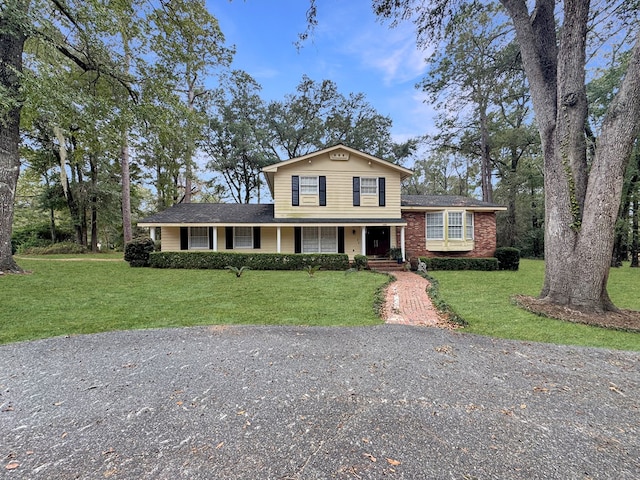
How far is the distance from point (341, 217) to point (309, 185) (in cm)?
235

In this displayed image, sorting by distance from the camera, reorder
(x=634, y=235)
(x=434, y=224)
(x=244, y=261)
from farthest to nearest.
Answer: (x=634, y=235), (x=434, y=224), (x=244, y=261)

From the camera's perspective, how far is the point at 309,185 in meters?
15.1

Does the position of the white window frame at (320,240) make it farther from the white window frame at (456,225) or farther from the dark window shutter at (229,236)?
the white window frame at (456,225)

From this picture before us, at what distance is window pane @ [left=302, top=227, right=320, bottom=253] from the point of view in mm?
15312

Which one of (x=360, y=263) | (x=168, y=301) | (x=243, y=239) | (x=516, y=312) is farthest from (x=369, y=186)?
(x=168, y=301)

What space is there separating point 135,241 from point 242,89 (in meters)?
15.9

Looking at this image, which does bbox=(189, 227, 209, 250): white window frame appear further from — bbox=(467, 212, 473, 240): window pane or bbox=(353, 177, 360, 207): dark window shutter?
bbox=(467, 212, 473, 240): window pane

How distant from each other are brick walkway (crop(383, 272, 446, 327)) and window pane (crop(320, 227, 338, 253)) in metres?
5.33

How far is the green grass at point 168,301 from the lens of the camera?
5355mm

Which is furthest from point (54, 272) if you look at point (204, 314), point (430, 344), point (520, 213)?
point (520, 213)

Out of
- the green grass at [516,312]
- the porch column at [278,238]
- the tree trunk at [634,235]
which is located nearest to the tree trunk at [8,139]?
the porch column at [278,238]

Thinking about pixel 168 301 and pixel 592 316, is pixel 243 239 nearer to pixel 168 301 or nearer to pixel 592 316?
pixel 168 301

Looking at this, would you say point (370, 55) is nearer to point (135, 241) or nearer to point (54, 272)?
point (135, 241)

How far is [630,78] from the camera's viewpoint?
18.4 ft
